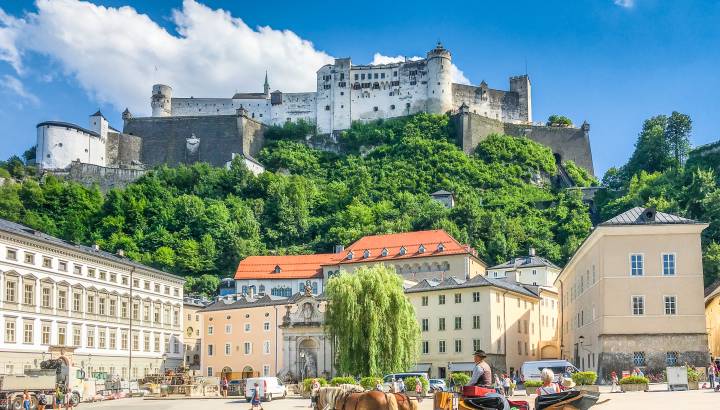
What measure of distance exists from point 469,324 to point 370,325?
48.4 feet

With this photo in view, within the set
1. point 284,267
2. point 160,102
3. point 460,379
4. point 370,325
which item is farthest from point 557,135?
point 460,379

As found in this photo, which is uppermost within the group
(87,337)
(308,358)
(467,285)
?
(467,285)

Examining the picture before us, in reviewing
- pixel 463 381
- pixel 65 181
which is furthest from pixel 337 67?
pixel 463 381

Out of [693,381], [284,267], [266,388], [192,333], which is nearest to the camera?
[693,381]

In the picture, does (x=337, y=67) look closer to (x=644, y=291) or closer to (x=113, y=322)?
(x=113, y=322)

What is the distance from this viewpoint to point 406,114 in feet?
434

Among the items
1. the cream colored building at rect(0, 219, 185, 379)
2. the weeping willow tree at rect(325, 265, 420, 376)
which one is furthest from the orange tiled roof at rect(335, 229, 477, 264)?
the weeping willow tree at rect(325, 265, 420, 376)

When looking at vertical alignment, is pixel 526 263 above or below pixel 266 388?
above

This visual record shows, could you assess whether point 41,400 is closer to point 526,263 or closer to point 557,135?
point 526,263

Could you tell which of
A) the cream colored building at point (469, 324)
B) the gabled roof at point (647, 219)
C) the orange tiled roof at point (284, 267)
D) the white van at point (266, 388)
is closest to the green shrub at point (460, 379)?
the white van at point (266, 388)

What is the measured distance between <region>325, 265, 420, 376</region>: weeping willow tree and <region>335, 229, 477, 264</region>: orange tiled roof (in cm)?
3130

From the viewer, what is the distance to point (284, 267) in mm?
91625

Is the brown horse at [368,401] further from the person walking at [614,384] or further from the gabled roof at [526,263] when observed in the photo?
the gabled roof at [526,263]

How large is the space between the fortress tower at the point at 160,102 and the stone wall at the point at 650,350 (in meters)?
107
